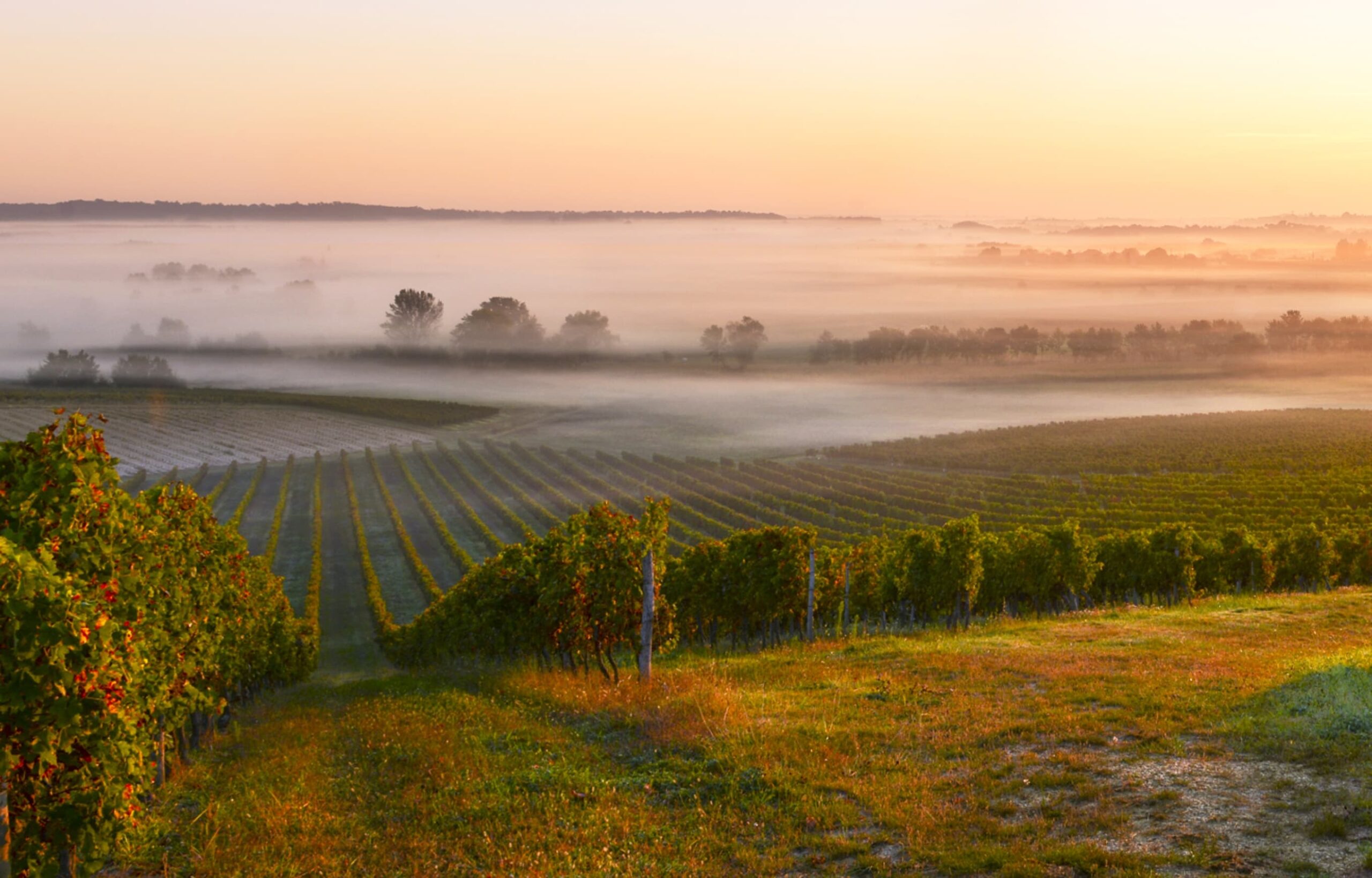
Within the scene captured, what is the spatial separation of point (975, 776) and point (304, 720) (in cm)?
2015

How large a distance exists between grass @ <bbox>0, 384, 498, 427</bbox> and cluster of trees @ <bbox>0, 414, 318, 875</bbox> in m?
147

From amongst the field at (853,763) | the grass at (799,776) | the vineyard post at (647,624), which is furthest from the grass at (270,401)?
the grass at (799,776)

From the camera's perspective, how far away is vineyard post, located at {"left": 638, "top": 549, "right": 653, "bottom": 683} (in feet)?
82.4

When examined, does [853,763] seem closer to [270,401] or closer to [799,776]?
[799,776]

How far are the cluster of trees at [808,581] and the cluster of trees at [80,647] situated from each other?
1221 centimetres

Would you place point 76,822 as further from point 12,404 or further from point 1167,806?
point 12,404

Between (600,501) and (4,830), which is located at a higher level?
(4,830)

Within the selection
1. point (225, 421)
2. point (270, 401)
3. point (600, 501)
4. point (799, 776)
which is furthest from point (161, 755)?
point (270, 401)

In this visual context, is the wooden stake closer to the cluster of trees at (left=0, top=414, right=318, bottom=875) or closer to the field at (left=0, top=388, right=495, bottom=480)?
the cluster of trees at (left=0, top=414, right=318, bottom=875)

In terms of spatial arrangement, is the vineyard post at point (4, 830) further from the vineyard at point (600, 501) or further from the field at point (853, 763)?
the vineyard at point (600, 501)

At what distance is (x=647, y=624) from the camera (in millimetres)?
25656

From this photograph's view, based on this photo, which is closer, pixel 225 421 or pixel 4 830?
pixel 4 830

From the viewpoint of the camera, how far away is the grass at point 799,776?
13.0m

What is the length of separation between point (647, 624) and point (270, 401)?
6836 inches
